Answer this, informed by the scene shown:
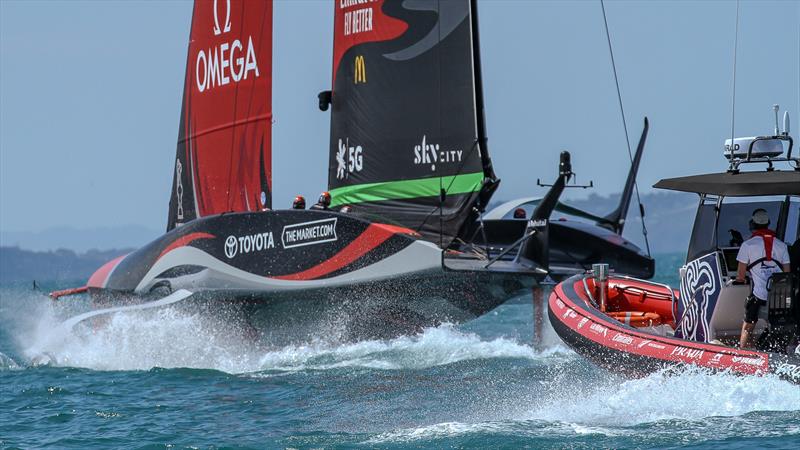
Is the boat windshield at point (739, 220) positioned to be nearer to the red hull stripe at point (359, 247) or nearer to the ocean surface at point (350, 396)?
the ocean surface at point (350, 396)

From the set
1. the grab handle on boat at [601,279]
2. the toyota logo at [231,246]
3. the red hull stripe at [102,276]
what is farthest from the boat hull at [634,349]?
the red hull stripe at [102,276]

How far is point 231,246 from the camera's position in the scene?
17297mm

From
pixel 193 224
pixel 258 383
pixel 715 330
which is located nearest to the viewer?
pixel 715 330

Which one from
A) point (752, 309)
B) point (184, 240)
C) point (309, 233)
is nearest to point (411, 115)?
point (309, 233)

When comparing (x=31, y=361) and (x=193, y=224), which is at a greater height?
(x=193, y=224)

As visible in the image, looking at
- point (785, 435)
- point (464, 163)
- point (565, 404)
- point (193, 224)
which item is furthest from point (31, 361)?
point (785, 435)

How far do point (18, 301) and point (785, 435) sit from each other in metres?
16.9

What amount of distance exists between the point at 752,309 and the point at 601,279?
9.18ft

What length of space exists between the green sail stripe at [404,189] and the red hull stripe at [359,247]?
1.48 m

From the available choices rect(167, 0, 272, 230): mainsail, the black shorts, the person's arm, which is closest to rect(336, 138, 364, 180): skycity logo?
rect(167, 0, 272, 230): mainsail

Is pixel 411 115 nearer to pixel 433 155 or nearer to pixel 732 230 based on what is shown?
pixel 433 155

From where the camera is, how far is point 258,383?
1526cm

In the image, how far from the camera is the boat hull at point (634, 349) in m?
10.4

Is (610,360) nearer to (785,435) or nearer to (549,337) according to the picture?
(785,435)
